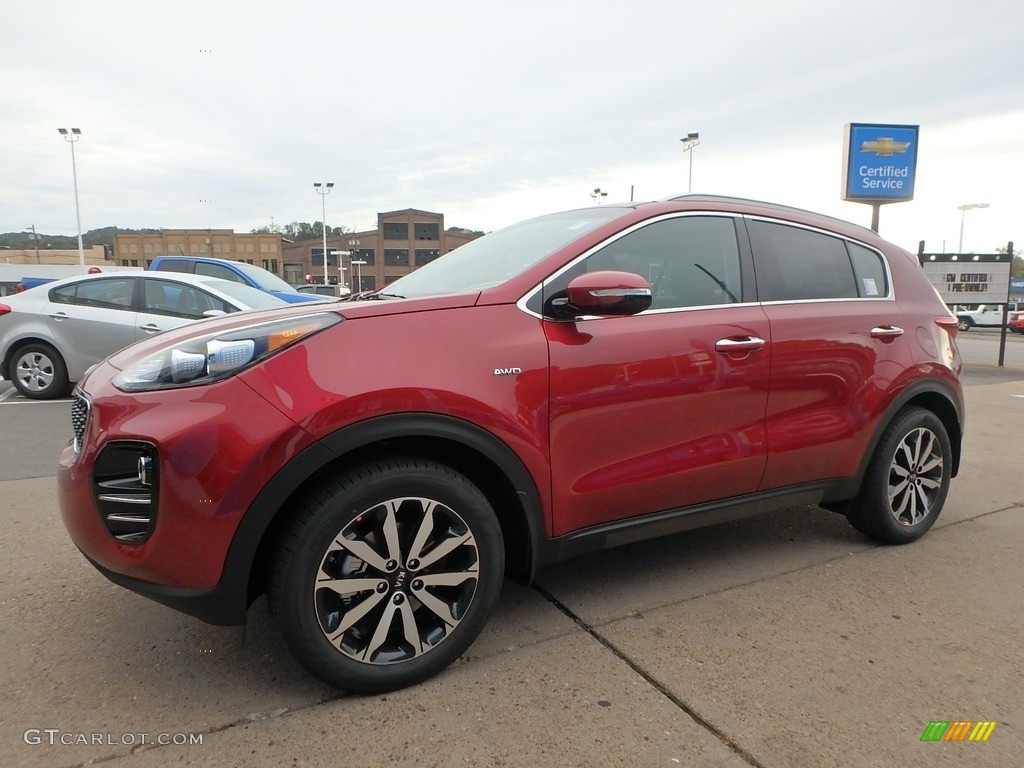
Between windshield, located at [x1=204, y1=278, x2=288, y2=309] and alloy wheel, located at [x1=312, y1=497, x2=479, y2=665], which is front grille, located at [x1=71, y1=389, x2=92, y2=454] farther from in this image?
windshield, located at [x1=204, y1=278, x2=288, y2=309]

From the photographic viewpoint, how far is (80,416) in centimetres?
239

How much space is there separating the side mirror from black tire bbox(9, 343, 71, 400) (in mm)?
7671

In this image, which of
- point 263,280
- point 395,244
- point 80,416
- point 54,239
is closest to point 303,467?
point 80,416

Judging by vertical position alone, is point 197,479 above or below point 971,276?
below

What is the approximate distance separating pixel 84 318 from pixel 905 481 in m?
8.26

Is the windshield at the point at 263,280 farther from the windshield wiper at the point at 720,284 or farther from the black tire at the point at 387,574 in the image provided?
the black tire at the point at 387,574

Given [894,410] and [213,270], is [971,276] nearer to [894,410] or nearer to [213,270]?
[894,410]

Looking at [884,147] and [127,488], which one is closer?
[127,488]

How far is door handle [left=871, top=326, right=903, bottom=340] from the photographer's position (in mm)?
3355

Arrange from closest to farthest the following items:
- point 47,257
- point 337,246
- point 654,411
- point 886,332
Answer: point 654,411, point 886,332, point 47,257, point 337,246

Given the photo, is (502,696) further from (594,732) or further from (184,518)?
(184,518)

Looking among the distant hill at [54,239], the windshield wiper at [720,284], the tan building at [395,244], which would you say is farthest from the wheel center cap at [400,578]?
the distant hill at [54,239]

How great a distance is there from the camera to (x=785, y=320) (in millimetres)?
3070

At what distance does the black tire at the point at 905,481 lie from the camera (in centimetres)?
346
